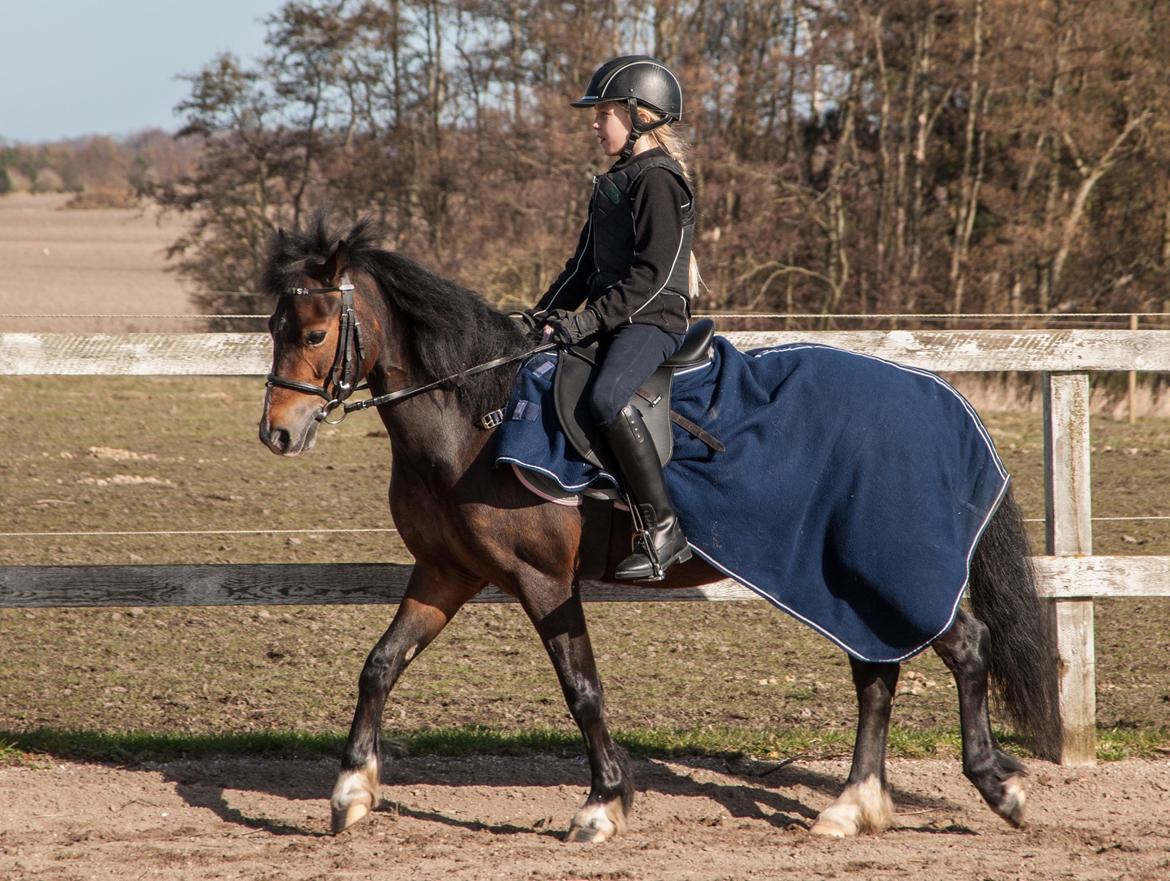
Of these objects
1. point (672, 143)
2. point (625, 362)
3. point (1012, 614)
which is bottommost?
point (1012, 614)

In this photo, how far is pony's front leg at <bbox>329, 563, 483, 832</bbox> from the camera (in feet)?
14.0

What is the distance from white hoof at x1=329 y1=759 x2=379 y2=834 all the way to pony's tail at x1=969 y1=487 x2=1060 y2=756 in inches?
87.7

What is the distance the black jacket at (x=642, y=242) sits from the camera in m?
4.16

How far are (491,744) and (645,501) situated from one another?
1.62m

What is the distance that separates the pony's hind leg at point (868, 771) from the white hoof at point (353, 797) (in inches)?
59.7

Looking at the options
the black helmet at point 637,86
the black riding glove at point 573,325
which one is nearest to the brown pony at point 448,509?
the black riding glove at point 573,325

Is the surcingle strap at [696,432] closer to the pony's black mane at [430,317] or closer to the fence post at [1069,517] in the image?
the pony's black mane at [430,317]

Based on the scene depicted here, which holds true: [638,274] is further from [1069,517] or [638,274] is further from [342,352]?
[1069,517]

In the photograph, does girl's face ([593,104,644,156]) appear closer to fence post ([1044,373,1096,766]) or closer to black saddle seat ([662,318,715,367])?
black saddle seat ([662,318,715,367])

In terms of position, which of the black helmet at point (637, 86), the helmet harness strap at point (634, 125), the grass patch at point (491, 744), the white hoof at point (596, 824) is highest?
the black helmet at point (637, 86)

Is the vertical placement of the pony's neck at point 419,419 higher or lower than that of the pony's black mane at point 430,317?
lower

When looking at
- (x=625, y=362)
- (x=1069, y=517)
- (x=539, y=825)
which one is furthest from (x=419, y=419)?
(x=1069, y=517)

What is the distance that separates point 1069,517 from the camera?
16.4 feet

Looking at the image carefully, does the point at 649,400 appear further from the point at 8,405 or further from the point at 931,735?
the point at 8,405
